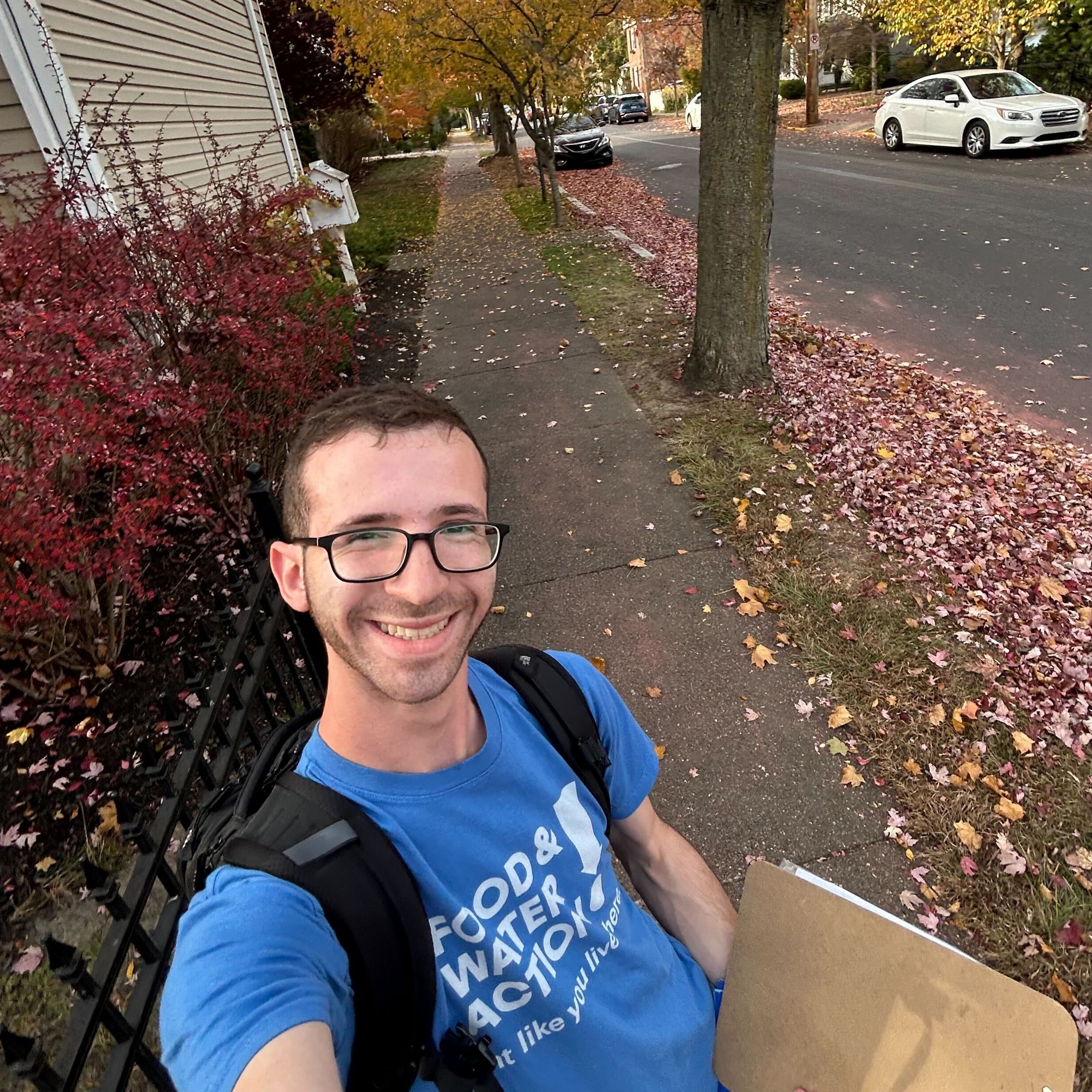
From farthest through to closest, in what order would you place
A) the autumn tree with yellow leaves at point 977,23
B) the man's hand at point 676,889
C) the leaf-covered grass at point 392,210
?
the autumn tree with yellow leaves at point 977,23
the leaf-covered grass at point 392,210
the man's hand at point 676,889

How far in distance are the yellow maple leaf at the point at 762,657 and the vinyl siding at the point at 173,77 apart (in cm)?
521

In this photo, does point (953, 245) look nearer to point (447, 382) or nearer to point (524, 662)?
point (447, 382)

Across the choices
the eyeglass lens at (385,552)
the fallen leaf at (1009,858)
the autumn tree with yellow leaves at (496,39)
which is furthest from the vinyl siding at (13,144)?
the autumn tree with yellow leaves at (496,39)

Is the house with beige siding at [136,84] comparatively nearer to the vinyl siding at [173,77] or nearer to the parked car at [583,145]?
the vinyl siding at [173,77]

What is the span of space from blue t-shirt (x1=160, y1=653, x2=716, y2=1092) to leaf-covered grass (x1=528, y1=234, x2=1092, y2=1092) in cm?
138

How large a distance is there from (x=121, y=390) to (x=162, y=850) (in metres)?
2.12

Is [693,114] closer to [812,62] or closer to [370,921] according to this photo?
[812,62]

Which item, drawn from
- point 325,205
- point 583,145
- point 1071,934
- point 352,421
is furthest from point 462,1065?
point 583,145

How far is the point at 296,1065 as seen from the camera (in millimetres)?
1015

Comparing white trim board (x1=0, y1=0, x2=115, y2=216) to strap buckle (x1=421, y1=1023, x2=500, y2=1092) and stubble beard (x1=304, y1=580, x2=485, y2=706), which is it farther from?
strap buckle (x1=421, y1=1023, x2=500, y2=1092)

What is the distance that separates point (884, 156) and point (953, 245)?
368 inches

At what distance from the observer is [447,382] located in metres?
7.24

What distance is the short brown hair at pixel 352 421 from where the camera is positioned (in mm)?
1298

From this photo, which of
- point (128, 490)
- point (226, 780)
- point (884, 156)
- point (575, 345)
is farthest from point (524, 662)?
point (884, 156)
